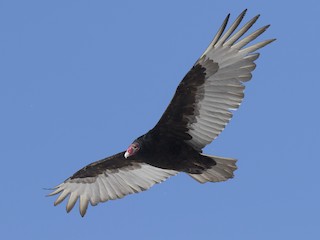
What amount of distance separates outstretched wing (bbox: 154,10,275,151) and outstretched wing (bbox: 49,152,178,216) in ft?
4.77

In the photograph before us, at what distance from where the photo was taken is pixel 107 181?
11.1 metres

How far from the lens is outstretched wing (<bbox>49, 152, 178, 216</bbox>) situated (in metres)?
10.9

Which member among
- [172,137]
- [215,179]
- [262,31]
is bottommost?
[215,179]

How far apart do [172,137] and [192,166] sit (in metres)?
0.48

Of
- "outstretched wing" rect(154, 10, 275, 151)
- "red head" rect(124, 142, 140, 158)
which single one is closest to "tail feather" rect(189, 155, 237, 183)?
"outstretched wing" rect(154, 10, 275, 151)

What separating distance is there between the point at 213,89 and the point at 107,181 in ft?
8.81

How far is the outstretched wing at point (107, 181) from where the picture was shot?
35.7 feet

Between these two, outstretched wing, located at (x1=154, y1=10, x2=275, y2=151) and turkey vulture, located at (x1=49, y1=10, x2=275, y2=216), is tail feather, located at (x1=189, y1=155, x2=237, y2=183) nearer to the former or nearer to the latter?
turkey vulture, located at (x1=49, y1=10, x2=275, y2=216)

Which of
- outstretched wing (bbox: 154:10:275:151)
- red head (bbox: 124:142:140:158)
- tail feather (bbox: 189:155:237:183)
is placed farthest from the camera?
tail feather (bbox: 189:155:237:183)

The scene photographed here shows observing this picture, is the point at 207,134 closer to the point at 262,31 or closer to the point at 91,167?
the point at 262,31

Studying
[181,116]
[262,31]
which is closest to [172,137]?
[181,116]

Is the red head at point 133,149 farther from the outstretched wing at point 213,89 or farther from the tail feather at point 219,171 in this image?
the tail feather at point 219,171

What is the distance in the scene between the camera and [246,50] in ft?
29.9

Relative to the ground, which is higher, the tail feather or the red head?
the red head
